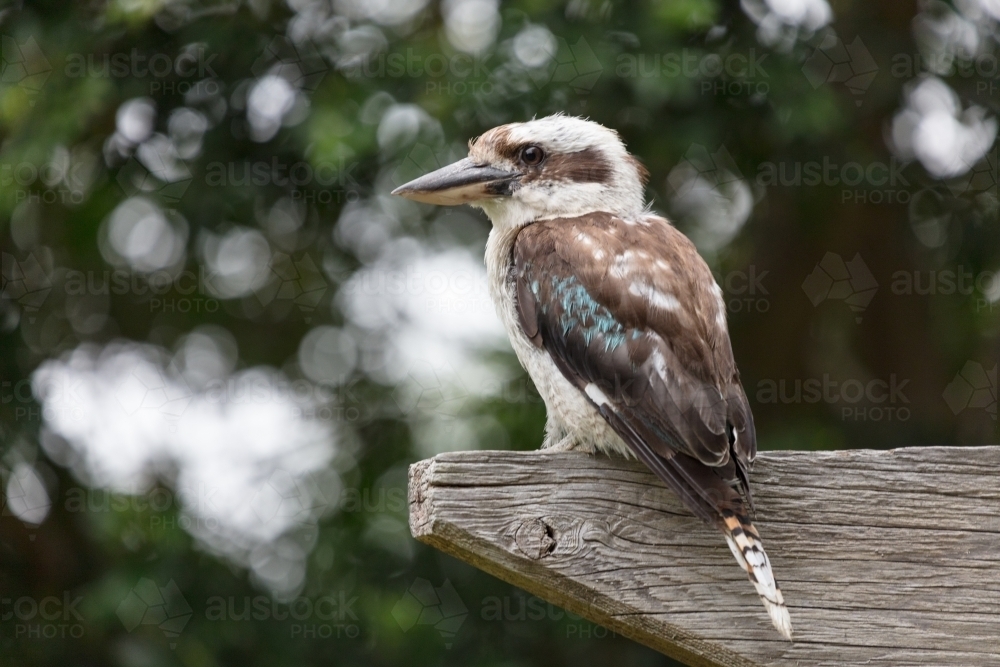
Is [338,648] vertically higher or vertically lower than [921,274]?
lower

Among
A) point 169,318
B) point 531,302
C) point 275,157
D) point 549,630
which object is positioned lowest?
point 549,630

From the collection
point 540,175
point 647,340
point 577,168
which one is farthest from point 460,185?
point 647,340

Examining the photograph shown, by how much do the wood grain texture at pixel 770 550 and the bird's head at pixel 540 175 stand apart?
52.4 inches

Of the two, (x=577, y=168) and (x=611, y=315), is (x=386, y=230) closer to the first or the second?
(x=577, y=168)

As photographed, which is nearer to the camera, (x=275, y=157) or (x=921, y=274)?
(x=275, y=157)

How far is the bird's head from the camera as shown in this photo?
321 centimetres

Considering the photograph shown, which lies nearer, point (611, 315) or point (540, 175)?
point (611, 315)

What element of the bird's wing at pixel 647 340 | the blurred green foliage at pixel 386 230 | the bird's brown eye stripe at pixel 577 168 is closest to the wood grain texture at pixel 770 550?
the bird's wing at pixel 647 340

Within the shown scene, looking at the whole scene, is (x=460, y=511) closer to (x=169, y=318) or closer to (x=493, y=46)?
(x=493, y=46)

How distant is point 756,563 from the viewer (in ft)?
6.18

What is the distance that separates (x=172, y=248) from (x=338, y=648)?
1984 mm

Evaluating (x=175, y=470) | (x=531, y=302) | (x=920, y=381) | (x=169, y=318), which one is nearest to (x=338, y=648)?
(x=175, y=470)

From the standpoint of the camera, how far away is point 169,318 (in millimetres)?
5617

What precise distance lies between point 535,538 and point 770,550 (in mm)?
430
